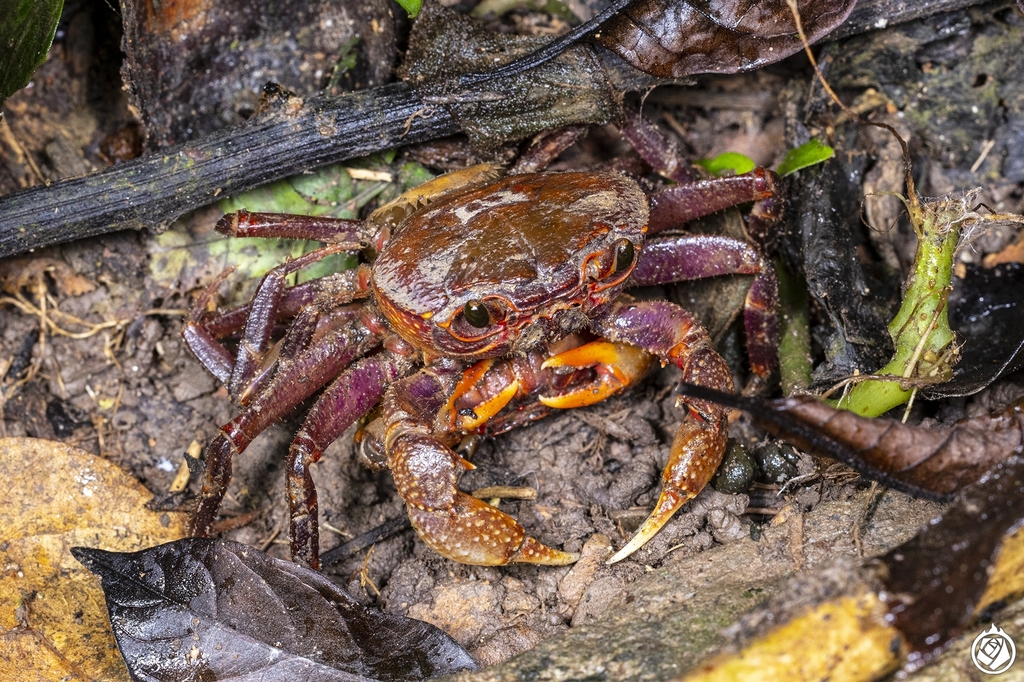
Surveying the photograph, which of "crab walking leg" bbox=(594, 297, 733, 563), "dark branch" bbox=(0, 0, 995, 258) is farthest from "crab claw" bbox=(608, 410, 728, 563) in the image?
"dark branch" bbox=(0, 0, 995, 258)

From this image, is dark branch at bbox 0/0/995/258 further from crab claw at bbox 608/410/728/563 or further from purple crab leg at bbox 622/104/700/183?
crab claw at bbox 608/410/728/563

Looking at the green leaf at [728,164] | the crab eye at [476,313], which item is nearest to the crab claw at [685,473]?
the crab eye at [476,313]

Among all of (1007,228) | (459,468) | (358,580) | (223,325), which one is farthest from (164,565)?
(1007,228)

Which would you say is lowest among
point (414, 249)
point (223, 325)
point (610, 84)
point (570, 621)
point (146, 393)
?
point (570, 621)

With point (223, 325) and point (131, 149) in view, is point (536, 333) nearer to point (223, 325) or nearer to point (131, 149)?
point (223, 325)

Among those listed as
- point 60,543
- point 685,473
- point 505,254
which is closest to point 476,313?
point 505,254
